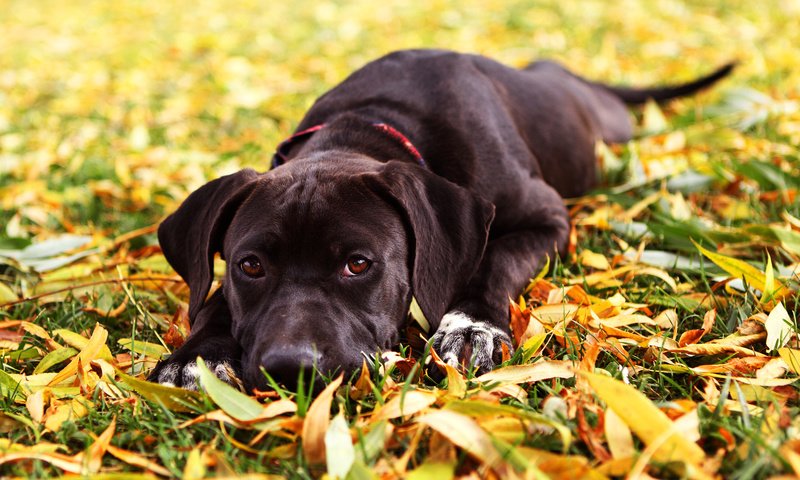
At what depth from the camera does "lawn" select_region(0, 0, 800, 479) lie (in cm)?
224

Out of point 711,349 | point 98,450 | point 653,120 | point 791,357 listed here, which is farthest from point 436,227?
point 653,120

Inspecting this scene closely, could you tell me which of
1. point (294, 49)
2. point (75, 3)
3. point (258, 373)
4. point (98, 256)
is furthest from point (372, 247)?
point (75, 3)

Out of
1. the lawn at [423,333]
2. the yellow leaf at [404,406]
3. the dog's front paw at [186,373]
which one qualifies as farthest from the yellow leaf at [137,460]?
the yellow leaf at [404,406]

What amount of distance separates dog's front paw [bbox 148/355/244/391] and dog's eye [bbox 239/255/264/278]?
33 centimetres

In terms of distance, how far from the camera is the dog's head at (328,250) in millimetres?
2768

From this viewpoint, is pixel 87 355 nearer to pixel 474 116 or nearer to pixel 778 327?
pixel 474 116

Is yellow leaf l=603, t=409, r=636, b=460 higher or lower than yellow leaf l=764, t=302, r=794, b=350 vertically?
higher

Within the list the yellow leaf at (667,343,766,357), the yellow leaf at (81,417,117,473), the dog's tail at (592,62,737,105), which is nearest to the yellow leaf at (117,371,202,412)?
the yellow leaf at (81,417,117,473)

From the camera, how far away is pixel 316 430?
2279 millimetres

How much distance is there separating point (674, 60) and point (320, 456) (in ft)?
25.2

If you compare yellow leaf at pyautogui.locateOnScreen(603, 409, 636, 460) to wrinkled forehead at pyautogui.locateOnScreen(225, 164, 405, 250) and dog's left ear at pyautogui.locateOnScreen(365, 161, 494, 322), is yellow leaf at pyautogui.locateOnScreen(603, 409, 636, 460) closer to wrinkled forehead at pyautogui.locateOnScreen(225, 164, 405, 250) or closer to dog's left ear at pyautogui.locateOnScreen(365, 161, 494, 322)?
dog's left ear at pyautogui.locateOnScreen(365, 161, 494, 322)

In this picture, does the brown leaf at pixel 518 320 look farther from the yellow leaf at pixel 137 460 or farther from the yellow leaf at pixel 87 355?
the yellow leaf at pixel 87 355

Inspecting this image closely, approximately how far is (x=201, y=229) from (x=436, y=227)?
0.92m

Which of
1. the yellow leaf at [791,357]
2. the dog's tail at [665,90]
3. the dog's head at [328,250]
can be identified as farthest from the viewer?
the dog's tail at [665,90]
